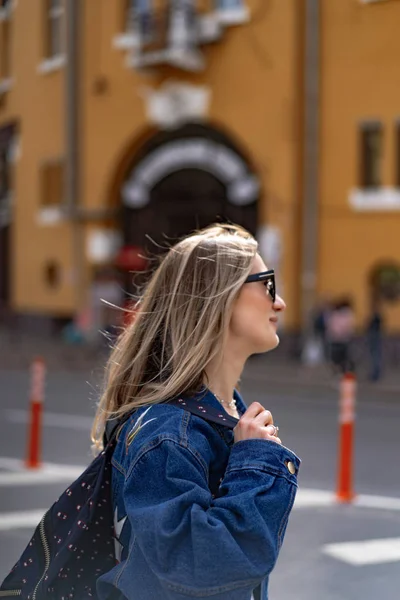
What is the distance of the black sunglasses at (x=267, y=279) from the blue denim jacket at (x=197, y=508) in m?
0.38

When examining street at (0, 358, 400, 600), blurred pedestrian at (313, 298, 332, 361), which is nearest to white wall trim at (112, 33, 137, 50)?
blurred pedestrian at (313, 298, 332, 361)

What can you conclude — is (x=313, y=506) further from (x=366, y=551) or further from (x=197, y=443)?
(x=197, y=443)

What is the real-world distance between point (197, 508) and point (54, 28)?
2468cm

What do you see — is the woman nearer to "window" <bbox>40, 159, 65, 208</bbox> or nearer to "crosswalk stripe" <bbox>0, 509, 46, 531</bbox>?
"crosswalk stripe" <bbox>0, 509, 46, 531</bbox>

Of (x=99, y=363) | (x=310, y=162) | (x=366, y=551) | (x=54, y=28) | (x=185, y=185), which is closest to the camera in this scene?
(x=366, y=551)

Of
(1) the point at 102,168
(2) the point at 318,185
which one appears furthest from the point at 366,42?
(1) the point at 102,168

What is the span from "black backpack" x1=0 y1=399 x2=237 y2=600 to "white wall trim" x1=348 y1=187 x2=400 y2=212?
16.9m

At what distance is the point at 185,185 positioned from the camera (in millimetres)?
22484

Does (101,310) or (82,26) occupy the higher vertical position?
(82,26)

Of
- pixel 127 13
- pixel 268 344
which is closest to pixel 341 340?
pixel 127 13

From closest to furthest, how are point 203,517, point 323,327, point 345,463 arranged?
point 203,517, point 345,463, point 323,327

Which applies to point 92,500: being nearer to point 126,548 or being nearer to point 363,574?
point 126,548

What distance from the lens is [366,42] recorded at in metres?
18.6

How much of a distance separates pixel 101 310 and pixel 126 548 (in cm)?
2080
